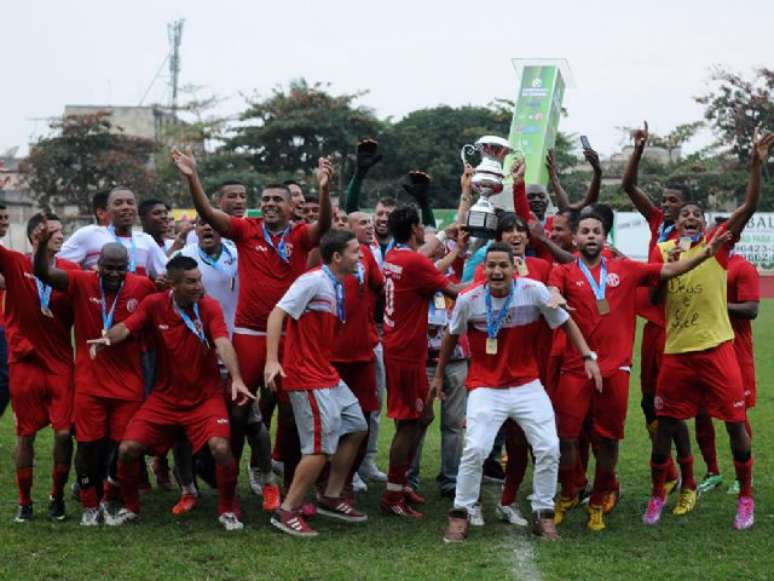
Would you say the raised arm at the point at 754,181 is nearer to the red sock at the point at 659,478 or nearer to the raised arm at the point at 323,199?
the red sock at the point at 659,478

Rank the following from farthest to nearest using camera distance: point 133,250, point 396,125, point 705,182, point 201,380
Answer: point 396,125 < point 705,182 < point 133,250 < point 201,380

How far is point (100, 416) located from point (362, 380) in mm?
1931

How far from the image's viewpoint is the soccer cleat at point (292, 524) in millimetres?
7926

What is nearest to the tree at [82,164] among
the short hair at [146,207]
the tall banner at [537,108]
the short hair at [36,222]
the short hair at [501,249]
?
the tall banner at [537,108]

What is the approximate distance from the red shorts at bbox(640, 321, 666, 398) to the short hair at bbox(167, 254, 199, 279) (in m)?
3.56

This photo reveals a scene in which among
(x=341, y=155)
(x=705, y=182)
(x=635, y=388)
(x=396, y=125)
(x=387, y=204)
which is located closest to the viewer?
(x=387, y=204)

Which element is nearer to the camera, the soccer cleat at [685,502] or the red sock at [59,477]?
the red sock at [59,477]

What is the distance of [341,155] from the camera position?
55.2 meters

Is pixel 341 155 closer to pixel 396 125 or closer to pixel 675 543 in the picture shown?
pixel 396 125

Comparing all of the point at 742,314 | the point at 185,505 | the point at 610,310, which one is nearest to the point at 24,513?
the point at 185,505

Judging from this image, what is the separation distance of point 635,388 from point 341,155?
130 ft

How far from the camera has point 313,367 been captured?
809cm

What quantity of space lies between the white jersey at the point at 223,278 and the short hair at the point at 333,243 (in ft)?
3.48

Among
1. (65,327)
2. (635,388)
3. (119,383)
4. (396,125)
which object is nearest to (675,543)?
(119,383)
